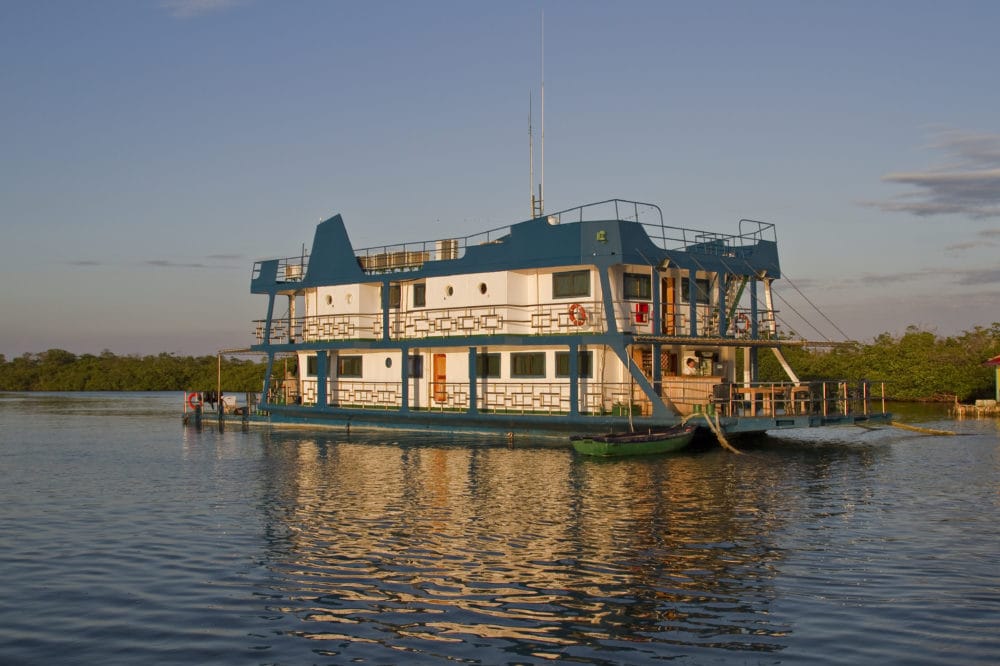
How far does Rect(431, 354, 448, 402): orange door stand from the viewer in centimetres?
3947

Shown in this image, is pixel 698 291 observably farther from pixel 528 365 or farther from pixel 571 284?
pixel 528 365

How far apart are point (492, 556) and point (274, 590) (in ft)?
12.0

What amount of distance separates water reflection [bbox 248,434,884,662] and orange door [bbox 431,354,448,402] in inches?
454

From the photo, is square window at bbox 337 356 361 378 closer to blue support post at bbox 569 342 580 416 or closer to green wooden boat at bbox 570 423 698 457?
blue support post at bbox 569 342 580 416

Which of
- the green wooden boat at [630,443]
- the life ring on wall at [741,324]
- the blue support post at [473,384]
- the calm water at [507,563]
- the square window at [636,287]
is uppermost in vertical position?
the square window at [636,287]

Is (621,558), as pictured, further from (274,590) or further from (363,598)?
(274,590)

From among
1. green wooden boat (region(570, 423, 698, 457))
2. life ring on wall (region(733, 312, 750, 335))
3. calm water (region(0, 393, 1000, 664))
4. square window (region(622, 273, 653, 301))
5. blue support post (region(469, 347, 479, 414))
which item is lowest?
calm water (region(0, 393, 1000, 664))

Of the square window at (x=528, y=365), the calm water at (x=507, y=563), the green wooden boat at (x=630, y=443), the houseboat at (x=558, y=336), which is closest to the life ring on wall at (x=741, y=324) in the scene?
the houseboat at (x=558, y=336)

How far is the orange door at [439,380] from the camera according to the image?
3947 centimetres

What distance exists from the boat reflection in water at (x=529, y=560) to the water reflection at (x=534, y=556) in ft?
0.12

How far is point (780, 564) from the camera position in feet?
49.1

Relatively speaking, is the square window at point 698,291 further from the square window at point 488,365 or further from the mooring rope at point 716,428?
the square window at point 488,365

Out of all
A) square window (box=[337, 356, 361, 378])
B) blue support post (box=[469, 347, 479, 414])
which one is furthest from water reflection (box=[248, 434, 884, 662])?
square window (box=[337, 356, 361, 378])

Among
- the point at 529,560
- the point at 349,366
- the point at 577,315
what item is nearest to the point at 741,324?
the point at 577,315
